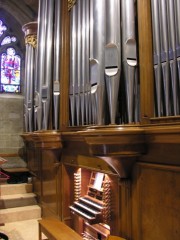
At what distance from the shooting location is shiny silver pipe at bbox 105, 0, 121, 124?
9.61 feet

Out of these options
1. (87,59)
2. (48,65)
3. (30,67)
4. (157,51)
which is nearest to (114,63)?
(157,51)

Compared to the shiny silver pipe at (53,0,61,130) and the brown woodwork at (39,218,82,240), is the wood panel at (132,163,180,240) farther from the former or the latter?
the shiny silver pipe at (53,0,61,130)

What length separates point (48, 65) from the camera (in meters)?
5.03

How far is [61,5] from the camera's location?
4.97m

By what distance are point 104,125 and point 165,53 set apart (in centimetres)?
91

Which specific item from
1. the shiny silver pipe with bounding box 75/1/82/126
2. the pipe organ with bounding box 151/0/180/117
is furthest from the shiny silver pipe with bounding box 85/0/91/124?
the pipe organ with bounding box 151/0/180/117

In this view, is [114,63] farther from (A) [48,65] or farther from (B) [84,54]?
(A) [48,65]

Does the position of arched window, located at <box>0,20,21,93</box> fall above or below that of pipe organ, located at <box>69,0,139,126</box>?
above

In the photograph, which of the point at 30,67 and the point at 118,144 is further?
the point at 30,67

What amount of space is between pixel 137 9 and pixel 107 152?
4.94ft

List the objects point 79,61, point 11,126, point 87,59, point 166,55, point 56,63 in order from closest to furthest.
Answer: point 166,55 < point 87,59 < point 79,61 < point 56,63 < point 11,126

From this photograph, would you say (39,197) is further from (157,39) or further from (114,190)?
(157,39)

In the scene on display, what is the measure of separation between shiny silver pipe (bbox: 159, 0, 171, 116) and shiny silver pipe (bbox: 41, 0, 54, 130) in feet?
8.49

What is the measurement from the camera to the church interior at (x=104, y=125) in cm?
269
